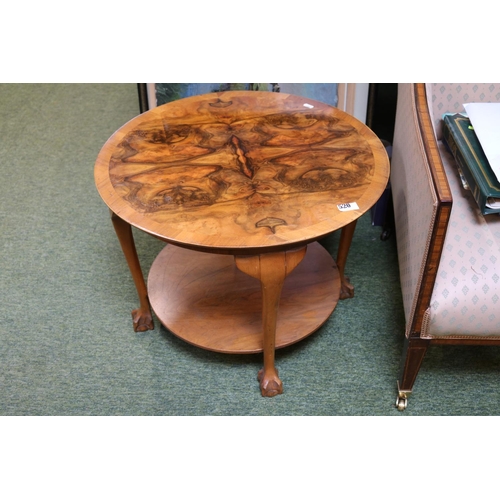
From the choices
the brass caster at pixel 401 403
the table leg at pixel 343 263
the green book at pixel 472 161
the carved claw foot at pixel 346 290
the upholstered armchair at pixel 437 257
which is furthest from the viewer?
the carved claw foot at pixel 346 290

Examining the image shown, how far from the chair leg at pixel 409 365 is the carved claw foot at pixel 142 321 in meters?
0.80

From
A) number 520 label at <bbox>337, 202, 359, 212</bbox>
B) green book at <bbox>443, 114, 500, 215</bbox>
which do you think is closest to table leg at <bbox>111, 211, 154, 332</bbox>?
number 520 label at <bbox>337, 202, 359, 212</bbox>

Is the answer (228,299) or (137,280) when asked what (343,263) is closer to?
(228,299)

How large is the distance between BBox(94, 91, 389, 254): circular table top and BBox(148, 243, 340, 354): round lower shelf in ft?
1.48

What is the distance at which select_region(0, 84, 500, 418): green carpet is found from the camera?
1.63 m

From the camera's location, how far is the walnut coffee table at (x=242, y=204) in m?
1.36

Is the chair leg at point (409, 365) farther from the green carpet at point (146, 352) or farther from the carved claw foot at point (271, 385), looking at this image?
the carved claw foot at point (271, 385)

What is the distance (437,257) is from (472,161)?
369 millimetres

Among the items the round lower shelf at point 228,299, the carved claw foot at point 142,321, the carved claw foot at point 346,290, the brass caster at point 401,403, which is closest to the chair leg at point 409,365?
the brass caster at point 401,403

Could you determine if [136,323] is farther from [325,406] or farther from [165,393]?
[325,406]

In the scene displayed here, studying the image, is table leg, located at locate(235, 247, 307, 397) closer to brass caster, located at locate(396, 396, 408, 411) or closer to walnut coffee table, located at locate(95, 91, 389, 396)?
walnut coffee table, located at locate(95, 91, 389, 396)

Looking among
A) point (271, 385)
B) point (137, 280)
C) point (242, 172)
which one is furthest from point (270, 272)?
point (137, 280)

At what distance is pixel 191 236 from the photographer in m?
1.32
